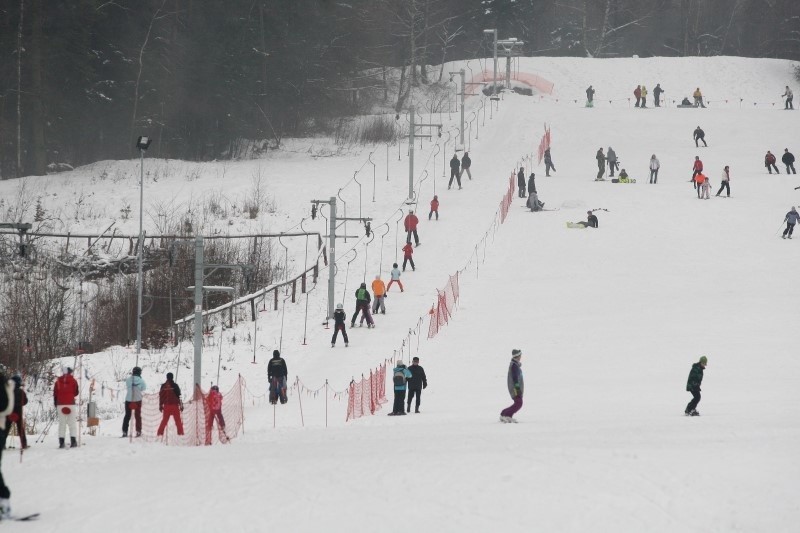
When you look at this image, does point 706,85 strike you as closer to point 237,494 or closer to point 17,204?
point 17,204

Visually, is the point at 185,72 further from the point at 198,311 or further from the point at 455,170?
the point at 198,311

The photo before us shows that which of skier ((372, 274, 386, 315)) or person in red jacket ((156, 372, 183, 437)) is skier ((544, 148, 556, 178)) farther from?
person in red jacket ((156, 372, 183, 437))

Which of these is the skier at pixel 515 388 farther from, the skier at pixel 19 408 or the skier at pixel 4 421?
the skier at pixel 4 421

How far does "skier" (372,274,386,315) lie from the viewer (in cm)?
3142

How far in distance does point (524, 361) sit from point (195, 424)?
31.8 feet

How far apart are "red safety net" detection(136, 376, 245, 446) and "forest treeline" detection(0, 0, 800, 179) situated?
3817cm

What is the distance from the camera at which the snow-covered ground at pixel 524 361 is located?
44.4ft

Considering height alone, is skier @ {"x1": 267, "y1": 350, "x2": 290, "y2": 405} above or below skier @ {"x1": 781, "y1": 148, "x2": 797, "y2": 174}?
below

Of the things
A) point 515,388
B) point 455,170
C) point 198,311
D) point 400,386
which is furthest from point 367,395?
point 455,170

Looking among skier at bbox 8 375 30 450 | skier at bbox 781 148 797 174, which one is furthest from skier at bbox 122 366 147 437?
skier at bbox 781 148 797 174

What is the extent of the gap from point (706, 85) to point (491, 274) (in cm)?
4586

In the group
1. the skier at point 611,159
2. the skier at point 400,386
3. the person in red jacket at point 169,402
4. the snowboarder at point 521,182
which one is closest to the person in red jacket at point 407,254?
the snowboarder at point 521,182

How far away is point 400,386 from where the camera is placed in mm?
20922

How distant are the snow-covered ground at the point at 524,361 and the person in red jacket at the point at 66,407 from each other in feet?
1.39
